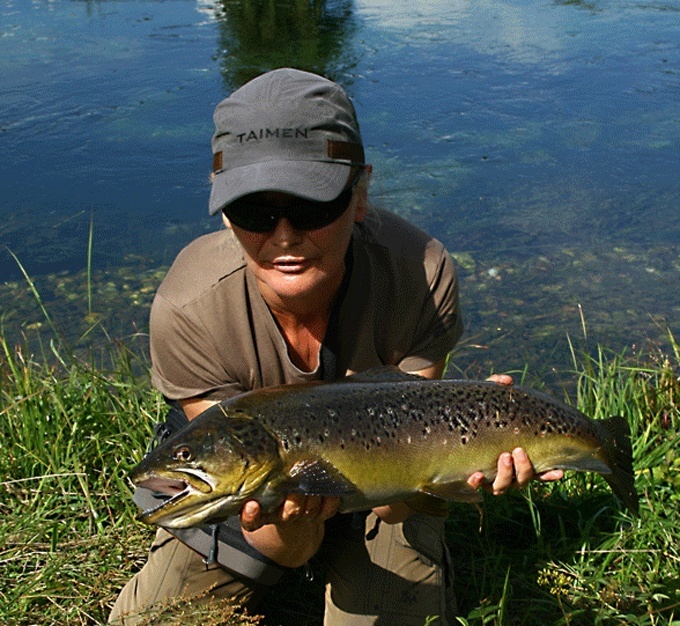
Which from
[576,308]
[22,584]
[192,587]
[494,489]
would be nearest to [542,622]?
[494,489]

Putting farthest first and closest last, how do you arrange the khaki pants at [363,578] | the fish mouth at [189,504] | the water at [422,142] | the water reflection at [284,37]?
1. the water reflection at [284,37]
2. the water at [422,142]
3. the khaki pants at [363,578]
4. the fish mouth at [189,504]

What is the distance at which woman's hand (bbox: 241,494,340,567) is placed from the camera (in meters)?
2.59

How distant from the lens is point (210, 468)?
2445 millimetres

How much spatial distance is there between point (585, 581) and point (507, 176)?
519cm

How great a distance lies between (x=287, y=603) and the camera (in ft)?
11.6

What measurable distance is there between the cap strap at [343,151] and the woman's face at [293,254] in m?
0.13

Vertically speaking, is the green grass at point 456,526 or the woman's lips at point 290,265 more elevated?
the woman's lips at point 290,265

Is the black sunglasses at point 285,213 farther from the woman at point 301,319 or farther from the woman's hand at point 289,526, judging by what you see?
the woman's hand at point 289,526

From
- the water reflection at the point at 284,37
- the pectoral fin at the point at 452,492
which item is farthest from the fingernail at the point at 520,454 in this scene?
the water reflection at the point at 284,37

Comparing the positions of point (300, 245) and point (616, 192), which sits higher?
point (300, 245)

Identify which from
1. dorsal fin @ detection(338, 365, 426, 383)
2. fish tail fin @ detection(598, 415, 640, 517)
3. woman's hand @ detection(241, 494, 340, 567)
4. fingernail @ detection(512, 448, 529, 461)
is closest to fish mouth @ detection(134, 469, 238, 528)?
woman's hand @ detection(241, 494, 340, 567)

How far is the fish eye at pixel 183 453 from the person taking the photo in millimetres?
2463

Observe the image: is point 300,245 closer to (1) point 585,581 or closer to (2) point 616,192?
(1) point 585,581

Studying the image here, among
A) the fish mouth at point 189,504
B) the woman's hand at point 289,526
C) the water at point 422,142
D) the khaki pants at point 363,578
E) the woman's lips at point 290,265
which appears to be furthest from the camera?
the water at point 422,142
